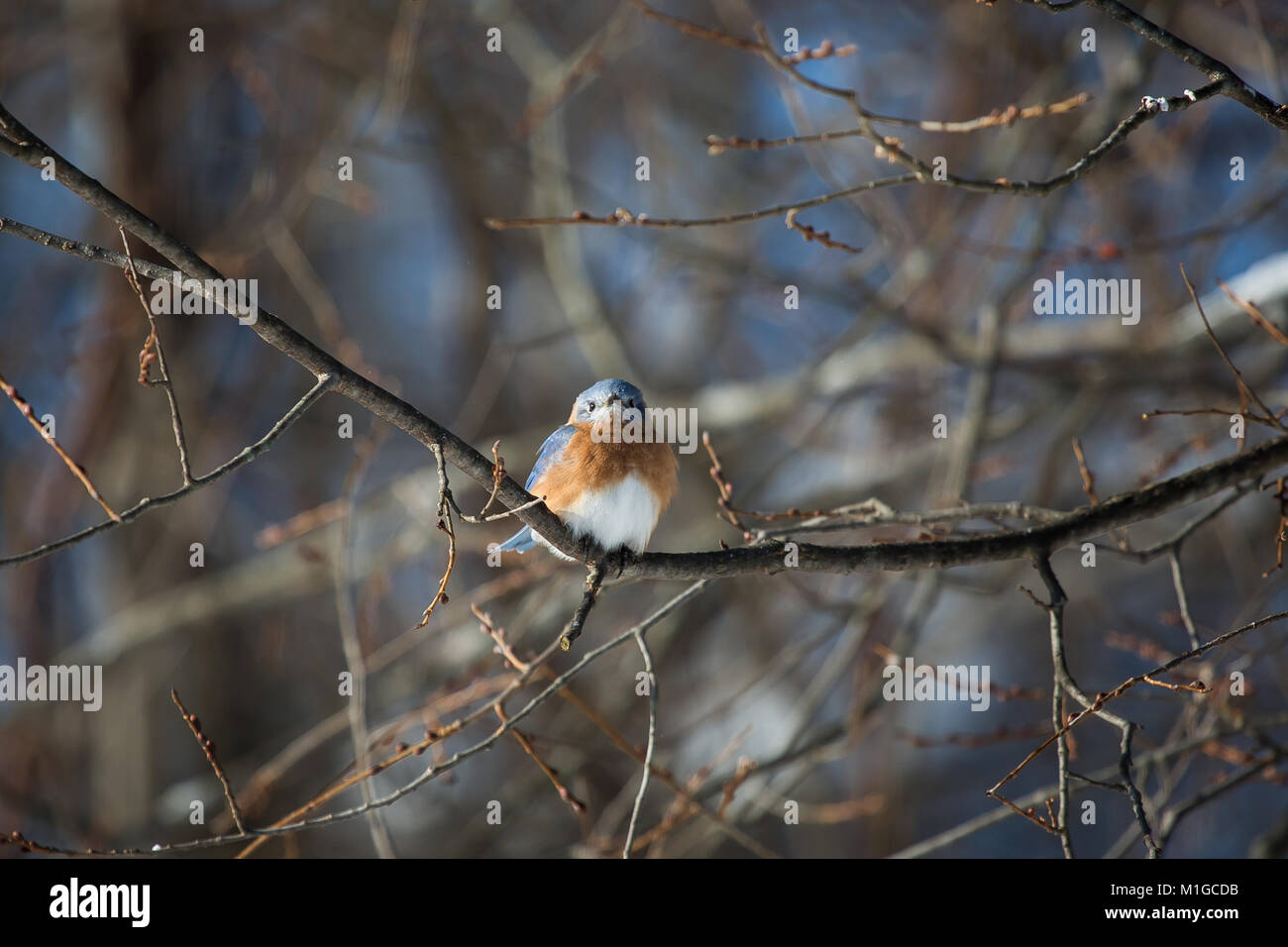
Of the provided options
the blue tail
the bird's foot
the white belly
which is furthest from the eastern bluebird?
the blue tail

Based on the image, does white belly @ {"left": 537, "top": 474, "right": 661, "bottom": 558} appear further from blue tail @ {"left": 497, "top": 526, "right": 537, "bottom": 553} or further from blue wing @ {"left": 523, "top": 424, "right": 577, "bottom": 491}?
blue tail @ {"left": 497, "top": 526, "right": 537, "bottom": 553}

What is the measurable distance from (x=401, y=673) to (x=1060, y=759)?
4.56m

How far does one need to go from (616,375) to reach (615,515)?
3.01 m

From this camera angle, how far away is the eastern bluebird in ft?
10.4

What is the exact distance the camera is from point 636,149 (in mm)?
8430

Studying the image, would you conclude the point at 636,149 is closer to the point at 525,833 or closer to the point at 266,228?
the point at 266,228

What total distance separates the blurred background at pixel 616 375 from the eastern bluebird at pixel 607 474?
0.96m

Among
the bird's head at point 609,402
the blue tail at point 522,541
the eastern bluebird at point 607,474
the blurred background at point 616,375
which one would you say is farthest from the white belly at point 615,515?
the blurred background at point 616,375

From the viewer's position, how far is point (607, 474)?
3.27m

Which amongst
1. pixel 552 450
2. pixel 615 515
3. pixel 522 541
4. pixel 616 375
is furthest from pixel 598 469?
pixel 616 375

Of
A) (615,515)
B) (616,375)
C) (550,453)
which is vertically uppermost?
(616,375)

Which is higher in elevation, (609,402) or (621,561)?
(609,402)

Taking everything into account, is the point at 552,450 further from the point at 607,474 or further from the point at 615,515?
the point at 615,515

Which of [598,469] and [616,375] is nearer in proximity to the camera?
[598,469]
